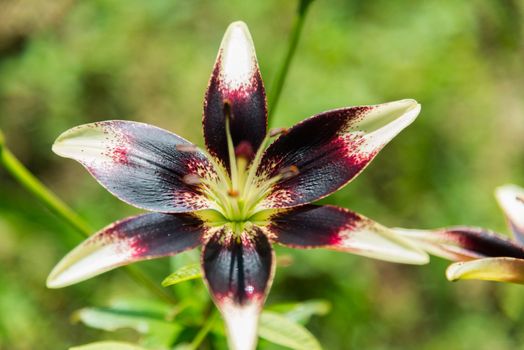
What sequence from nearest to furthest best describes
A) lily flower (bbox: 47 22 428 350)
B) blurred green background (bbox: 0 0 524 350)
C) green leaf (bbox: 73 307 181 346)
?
lily flower (bbox: 47 22 428 350) → green leaf (bbox: 73 307 181 346) → blurred green background (bbox: 0 0 524 350)

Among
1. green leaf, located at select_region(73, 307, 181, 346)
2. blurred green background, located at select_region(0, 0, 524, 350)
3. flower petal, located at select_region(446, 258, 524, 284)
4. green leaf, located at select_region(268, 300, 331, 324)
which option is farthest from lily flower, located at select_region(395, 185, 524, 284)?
blurred green background, located at select_region(0, 0, 524, 350)

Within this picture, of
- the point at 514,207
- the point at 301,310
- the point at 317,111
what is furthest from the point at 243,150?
the point at 317,111

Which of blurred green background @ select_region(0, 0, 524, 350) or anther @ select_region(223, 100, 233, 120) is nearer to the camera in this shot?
anther @ select_region(223, 100, 233, 120)

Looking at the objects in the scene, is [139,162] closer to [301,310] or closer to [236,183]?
[236,183]

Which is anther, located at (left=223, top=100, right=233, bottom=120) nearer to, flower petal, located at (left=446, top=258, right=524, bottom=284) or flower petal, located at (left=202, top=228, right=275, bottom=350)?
flower petal, located at (left=202, top=228, right=275, bottom=350)

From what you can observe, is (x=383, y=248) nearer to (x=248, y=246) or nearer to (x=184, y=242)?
(x=248, y=246)

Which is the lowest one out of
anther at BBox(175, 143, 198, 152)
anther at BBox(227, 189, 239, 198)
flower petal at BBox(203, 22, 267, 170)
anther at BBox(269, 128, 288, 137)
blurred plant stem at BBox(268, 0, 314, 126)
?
anther at BBox(227, 189, 239, 198)

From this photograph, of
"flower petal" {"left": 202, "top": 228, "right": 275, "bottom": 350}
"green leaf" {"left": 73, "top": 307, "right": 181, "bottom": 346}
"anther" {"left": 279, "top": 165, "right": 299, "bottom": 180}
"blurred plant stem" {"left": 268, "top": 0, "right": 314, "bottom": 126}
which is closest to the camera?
"flower petal" {"left": 202, "top": 228, "right": 275, "bottom": 350}

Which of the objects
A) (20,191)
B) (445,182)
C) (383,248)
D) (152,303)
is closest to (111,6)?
(20,191)
